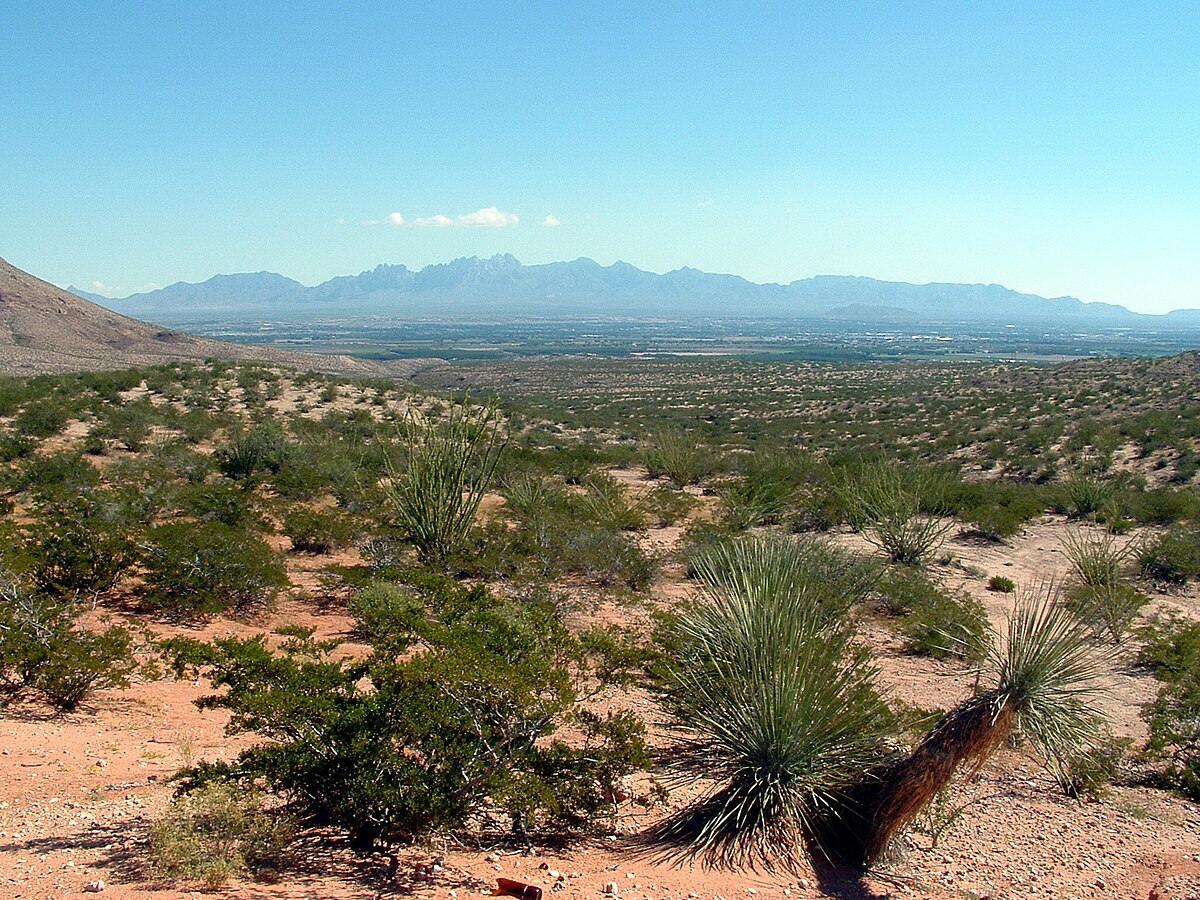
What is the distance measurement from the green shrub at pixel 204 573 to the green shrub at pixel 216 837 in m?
5.44

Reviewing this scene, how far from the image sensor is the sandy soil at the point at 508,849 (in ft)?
15.8

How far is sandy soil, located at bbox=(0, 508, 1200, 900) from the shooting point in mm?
4809

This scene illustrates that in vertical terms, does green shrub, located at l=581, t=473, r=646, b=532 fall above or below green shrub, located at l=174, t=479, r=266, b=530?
below

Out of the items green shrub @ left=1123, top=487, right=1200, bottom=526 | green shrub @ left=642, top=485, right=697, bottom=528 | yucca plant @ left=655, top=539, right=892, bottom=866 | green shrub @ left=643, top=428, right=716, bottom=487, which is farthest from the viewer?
green shrub @ left=643, top=428, right=716, bottom=487

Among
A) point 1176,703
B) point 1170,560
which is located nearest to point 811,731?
point 1176,703

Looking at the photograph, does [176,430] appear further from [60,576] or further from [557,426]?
[557,426]

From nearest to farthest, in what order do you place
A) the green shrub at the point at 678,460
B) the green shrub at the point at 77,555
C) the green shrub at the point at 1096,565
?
1. the green shrub at the point at 77,555
2. the green shrub at the point at 1096,565
3. the green shrub at the point at 678,460

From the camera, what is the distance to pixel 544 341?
15938 cm

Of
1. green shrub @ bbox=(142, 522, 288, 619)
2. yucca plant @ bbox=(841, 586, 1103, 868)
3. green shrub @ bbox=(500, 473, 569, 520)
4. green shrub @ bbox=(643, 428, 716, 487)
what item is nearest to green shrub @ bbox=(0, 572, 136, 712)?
green shrub @ bbox=(142, 522, 288, 619)

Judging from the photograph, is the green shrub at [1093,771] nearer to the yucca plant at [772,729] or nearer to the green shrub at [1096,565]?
the yucca plant at [772,729]

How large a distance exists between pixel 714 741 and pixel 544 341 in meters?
155

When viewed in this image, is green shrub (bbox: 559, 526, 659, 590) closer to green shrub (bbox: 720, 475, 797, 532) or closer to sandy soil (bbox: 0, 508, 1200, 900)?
green shrub (bbox: 720, 475, 797, 532)

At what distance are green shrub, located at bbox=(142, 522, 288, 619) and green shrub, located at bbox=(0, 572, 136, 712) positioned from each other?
6.88 ft

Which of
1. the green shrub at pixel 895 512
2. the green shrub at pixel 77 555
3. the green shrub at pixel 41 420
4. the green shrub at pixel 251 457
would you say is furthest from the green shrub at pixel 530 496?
the green shrub at pixel 41 420
